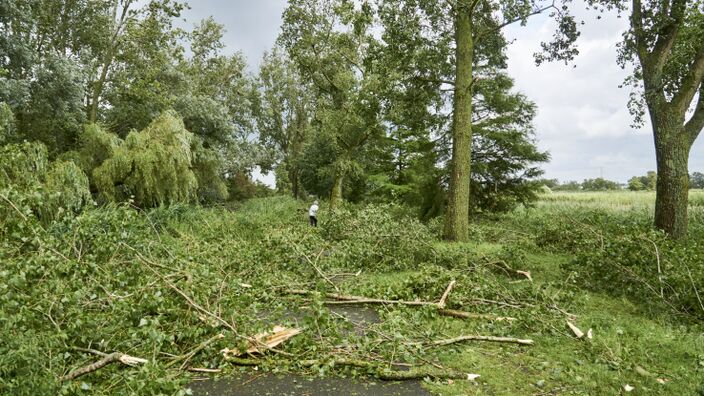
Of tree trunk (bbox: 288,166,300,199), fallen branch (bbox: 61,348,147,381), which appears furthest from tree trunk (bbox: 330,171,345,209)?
fallen branch (bbox: 61,348,147,381)

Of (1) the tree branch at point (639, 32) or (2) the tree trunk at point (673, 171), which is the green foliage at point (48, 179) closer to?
(2) the tree trunk at point (673, 171)

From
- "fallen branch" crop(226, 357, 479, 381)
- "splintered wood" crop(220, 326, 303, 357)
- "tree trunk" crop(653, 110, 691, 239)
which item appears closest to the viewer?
"fallen branch" crop(226, 357, 479, 381)

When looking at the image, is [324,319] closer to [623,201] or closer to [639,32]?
[639,32]

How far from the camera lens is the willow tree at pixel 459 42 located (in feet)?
32.6

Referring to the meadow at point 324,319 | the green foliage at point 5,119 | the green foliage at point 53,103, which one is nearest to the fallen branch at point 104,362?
the meadow at point 324,319

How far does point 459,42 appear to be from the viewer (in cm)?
1014

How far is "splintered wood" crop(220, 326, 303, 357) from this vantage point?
3564mm

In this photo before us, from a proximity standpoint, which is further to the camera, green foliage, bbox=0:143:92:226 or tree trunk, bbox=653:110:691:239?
tree trunk, bbox=653:110:691:239

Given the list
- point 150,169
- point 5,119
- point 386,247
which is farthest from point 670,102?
point 5,119

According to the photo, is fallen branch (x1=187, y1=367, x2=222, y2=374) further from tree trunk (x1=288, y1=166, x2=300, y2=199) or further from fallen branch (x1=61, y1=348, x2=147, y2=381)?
tree trunk (x1=288, y1=166, x2=300, y2=199)

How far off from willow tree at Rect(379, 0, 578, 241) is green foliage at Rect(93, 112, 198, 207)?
678 cm

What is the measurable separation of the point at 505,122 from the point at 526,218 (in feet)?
13.5

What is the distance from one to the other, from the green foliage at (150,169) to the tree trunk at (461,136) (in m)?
7.23

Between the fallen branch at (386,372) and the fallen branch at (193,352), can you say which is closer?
the fallen branch at (386,372)
